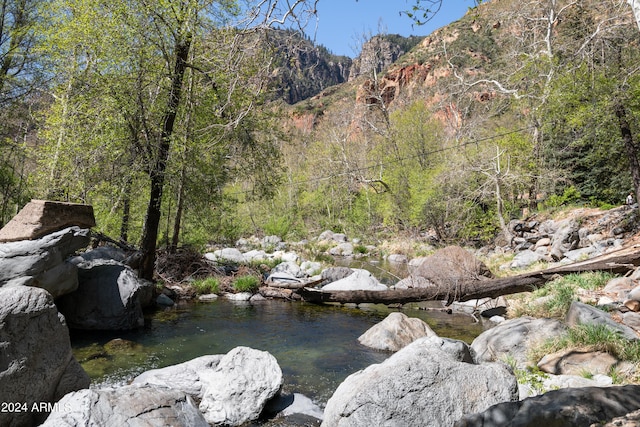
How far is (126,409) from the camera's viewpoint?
3850mm

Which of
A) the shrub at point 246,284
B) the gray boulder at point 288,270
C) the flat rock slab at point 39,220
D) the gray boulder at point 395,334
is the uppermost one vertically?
the flat rock slab at point 39,220

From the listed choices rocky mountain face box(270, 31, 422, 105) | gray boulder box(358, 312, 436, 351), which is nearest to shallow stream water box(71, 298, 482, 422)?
gray boulder box(358, 312, 436, 351)

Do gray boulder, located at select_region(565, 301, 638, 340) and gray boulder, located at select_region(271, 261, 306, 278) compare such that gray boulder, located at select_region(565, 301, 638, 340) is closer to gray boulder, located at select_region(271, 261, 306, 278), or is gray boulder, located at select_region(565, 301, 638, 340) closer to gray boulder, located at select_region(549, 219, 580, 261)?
gray boulder, located at select_region(549, 219, 580, 261)

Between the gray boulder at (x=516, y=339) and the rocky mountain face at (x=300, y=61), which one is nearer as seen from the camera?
the rocky mountain face at (x=300, y=61)

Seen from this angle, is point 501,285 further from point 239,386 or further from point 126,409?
point 126,409

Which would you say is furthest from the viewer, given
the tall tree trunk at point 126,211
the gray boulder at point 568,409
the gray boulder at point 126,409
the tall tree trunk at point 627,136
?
the tall tree trunk at point 627,136

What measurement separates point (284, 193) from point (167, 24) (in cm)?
2425

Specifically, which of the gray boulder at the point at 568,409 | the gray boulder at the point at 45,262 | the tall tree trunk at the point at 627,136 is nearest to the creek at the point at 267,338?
the gray boulder at the point at 45,262

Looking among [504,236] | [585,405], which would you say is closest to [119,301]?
[585,405]

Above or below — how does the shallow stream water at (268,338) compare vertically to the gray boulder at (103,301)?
below

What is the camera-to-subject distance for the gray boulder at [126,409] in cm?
368

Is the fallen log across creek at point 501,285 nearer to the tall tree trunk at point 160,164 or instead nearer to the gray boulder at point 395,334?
the gray boulder at point 395,334

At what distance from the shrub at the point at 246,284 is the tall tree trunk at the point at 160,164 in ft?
7.64

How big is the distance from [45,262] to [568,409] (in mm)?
7634
